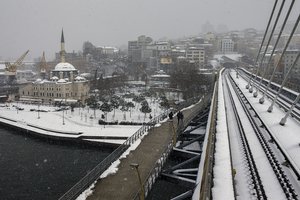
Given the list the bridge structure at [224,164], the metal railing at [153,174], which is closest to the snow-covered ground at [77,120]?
the bridge structure at [224,164]

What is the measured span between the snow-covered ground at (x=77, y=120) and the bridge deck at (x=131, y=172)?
8.99 meters

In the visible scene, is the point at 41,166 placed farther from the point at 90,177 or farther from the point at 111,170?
the point at 90,177

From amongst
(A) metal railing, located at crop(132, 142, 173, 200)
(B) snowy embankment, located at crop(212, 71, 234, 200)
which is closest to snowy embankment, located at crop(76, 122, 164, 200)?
(A) metal railing, located at crop(132, 142, 173, 200)

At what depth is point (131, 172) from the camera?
250 inches

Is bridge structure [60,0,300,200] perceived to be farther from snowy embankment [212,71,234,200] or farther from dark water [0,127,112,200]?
dark water [0,127,112,200]

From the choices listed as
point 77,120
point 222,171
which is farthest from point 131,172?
point 77,120

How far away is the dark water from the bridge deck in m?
4.00

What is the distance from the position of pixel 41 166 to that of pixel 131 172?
8.56 meters

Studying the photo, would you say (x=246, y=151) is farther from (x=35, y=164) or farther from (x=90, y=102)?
(x=90, y=102)

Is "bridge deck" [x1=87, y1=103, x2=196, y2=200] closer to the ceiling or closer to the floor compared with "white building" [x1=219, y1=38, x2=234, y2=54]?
closer to the floor

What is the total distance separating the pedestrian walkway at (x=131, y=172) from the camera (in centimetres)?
540

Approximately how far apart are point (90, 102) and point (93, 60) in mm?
42056

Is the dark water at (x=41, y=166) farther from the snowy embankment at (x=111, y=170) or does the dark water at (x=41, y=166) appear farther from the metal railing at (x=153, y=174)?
the metal railing at (x=153, y=174)

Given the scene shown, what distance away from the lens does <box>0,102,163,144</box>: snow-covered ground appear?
62.4ft
